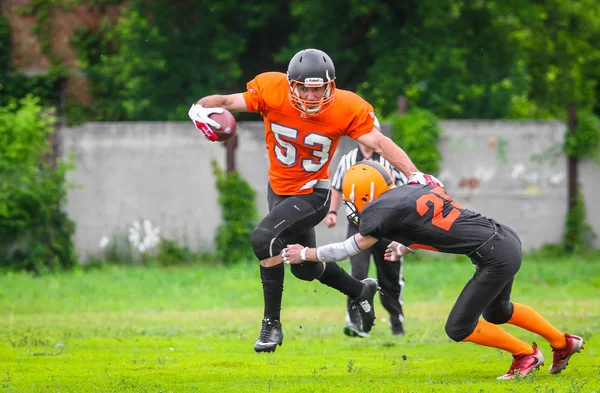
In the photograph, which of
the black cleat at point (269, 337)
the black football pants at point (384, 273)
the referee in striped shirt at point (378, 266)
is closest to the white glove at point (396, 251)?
the black cleat at point (269, 337)

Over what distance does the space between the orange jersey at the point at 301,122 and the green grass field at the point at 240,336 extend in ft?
4.09

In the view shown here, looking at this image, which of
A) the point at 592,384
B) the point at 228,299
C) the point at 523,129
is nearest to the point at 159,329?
the point at 228,299

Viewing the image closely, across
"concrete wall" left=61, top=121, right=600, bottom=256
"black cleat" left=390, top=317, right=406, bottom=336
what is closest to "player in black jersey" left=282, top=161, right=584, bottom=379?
"black cleat" left=390, top=317, right=406, bottom=336

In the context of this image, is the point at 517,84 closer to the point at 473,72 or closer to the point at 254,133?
the point at 473,72

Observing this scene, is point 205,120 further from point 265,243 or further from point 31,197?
point 31,197

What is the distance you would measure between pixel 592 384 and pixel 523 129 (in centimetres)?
1001

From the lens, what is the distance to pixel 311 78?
7.21 metres

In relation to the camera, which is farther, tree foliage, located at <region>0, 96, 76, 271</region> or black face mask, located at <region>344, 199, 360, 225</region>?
tree foliage, located at <region>0, 96, 76, 271</region>

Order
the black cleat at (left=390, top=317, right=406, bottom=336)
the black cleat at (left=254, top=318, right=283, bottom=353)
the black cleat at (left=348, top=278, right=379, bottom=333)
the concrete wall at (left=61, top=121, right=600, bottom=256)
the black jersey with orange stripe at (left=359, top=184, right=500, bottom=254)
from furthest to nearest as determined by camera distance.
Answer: the concrete wall at (left=61, top=121, right=600, bottom=256)
the black cleat at (left=390, top=317, right=406, bottom=336)
the black cleat at (left=348, top=278, right=379, bottom=333)
the black cleat at (left=254, top=318, right=283, bottom=353)
the black jersey with orange stripe at (left=359, top=184, right=500, bottom=254)

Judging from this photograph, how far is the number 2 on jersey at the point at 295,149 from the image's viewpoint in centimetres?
753

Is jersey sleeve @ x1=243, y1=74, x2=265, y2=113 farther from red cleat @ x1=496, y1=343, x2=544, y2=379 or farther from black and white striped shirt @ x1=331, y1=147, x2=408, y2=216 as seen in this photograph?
red cleat @ x1=496, y1=343, x2=544, y2=379

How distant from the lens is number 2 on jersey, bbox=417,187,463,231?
6793mm

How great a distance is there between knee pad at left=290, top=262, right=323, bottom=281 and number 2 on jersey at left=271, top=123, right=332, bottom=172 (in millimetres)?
739

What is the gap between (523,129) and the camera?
16.2 meters
